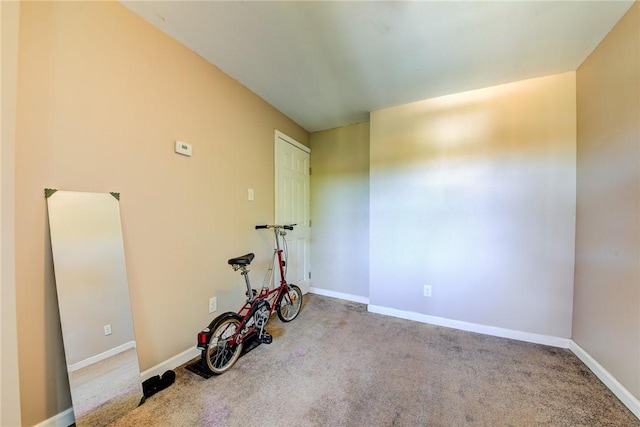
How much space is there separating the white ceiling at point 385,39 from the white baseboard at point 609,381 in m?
2.34

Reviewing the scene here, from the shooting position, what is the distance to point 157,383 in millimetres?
1551

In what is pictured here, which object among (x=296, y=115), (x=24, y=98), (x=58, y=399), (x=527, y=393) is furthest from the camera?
(x=296, y=115)

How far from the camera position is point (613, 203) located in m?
1.59

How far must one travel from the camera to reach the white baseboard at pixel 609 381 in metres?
1.37

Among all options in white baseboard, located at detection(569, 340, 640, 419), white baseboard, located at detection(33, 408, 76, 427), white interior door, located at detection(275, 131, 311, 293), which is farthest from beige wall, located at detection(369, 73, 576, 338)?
white baseboard, located at detection(33, 408, 76, 427)

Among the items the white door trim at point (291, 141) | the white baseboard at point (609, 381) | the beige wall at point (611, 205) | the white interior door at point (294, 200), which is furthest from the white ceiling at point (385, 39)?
the white baseboard at point (609, 381)

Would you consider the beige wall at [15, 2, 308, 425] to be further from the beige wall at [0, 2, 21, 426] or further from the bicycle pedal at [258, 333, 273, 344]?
the bicycle pedal at [258, 333, 273, 344]

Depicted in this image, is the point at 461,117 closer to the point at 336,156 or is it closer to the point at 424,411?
the point at 336,156

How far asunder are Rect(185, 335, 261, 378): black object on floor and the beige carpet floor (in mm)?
36

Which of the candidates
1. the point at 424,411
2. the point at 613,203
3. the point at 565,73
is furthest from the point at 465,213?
the point at 424,411

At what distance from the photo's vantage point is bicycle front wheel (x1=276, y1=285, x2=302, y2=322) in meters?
2.51

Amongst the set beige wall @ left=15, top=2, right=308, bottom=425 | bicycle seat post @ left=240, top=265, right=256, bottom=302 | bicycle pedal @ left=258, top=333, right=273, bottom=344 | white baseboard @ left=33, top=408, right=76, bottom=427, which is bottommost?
bicycle pedal @ left=258, top=333, right=273, bottom=344

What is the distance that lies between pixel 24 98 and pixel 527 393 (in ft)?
10.9

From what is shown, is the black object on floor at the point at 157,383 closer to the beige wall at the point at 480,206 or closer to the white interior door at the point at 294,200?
the white interior door at the point at 294,200
